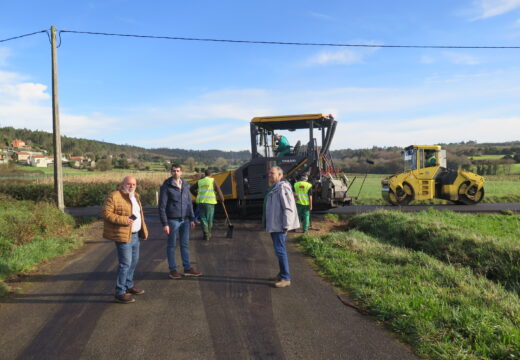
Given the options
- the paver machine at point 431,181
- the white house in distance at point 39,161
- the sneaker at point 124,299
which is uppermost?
the white house in distance at point 39,161

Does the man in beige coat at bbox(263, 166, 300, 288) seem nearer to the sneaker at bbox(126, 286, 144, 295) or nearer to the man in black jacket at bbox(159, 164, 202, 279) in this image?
the man in black jacket at bbox(159, 164, 202, 279)

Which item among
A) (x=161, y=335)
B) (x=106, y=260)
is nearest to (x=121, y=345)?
(x=161, y=335)

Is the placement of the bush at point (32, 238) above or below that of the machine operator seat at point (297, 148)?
below

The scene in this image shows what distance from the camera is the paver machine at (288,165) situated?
11086 mm

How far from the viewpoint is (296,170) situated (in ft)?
36.6

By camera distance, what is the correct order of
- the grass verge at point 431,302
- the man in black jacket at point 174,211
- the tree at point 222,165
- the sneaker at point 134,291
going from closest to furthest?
the grass verge at point 431,302
the sneaker at point 134,291
the man in black jacket at point 174,211
the tree at point 222,165

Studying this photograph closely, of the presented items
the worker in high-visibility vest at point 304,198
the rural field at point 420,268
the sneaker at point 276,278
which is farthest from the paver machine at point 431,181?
the sneaker at point 276,278

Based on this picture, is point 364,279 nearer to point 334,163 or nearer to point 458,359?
point 458,359

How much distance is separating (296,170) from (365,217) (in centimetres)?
254

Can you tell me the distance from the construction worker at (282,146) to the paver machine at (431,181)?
649 centimetres

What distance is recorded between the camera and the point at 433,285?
4953 mm

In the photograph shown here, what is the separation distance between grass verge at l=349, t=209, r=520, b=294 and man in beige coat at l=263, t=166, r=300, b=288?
3499 millimetres

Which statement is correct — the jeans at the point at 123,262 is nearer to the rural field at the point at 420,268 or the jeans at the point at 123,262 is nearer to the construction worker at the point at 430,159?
the rural field at the point at 420,268

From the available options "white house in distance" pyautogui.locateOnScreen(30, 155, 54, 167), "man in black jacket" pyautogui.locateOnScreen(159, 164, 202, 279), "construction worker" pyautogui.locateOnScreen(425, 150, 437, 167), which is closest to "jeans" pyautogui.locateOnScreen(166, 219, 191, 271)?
"man in black jacket" pyautogui.locateOnScreen(159, 164, 202, 279)
